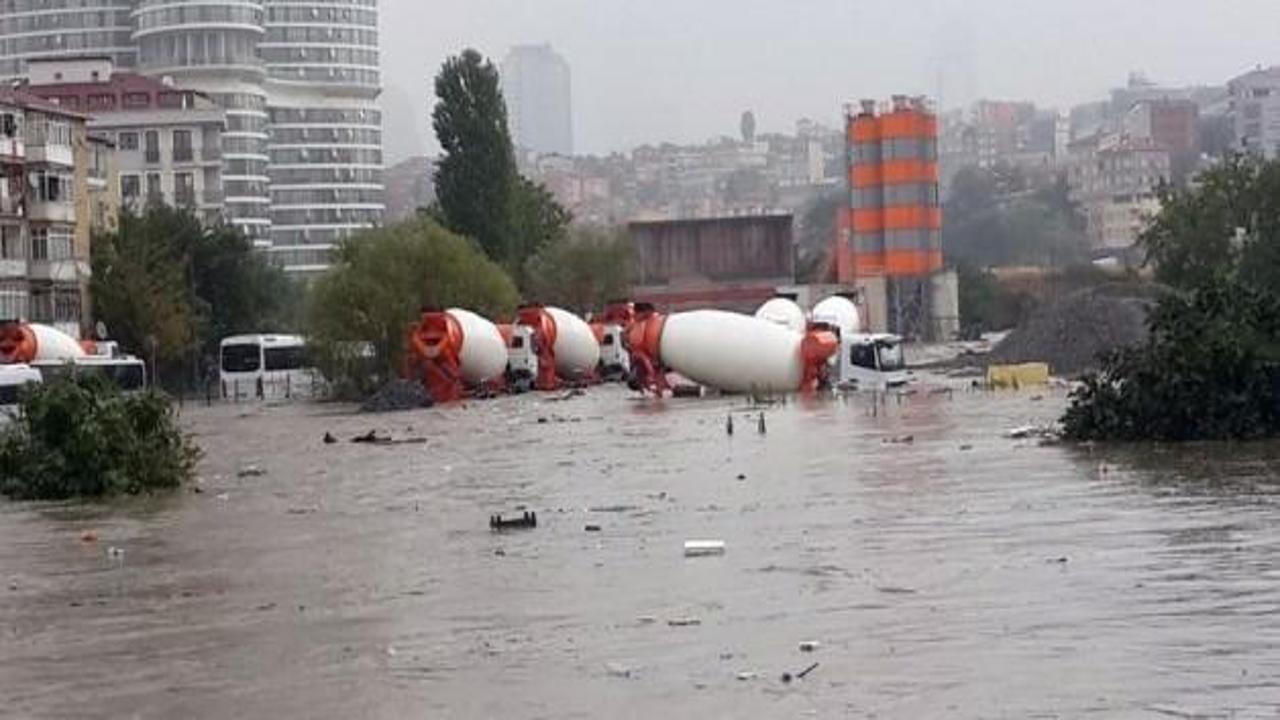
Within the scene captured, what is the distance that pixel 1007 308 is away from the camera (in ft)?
429

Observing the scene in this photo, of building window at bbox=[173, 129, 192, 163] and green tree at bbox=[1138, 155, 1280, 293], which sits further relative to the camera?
building window at bbox=[173, 129, 192, 163]

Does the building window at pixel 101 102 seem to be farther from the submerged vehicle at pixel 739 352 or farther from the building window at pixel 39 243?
the submerged vehicle at pixel 739 352

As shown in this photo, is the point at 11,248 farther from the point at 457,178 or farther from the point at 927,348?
the point at 927,348

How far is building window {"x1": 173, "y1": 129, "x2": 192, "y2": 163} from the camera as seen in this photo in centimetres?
13500

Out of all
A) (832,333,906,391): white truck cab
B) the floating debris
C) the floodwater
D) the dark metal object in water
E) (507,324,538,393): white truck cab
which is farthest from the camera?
(507,324,538,393): white truck cab

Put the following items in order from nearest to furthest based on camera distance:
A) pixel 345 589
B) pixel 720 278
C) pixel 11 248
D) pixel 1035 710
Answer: pixel 1035 710
pixel 345 589
pixel 11 248
pixel 720 278

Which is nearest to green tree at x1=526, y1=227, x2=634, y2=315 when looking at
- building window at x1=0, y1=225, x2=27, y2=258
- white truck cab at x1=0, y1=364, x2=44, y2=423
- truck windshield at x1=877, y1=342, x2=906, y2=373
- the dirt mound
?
building window at x1=0, y1=225, x2=27, y2=258

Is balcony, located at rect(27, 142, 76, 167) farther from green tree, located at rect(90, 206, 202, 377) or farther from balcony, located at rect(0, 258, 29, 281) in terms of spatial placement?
green tree, located at rect(90, 206, 202, 377)

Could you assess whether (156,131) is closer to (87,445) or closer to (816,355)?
(816,355)

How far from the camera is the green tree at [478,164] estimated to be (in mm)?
97562

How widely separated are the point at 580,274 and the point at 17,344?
123 feet

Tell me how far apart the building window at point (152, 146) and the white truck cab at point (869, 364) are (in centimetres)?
8300

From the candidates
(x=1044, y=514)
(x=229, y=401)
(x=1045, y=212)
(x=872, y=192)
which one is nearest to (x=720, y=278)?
(x=872, y=192)

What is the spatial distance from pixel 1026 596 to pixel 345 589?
5.98 m
